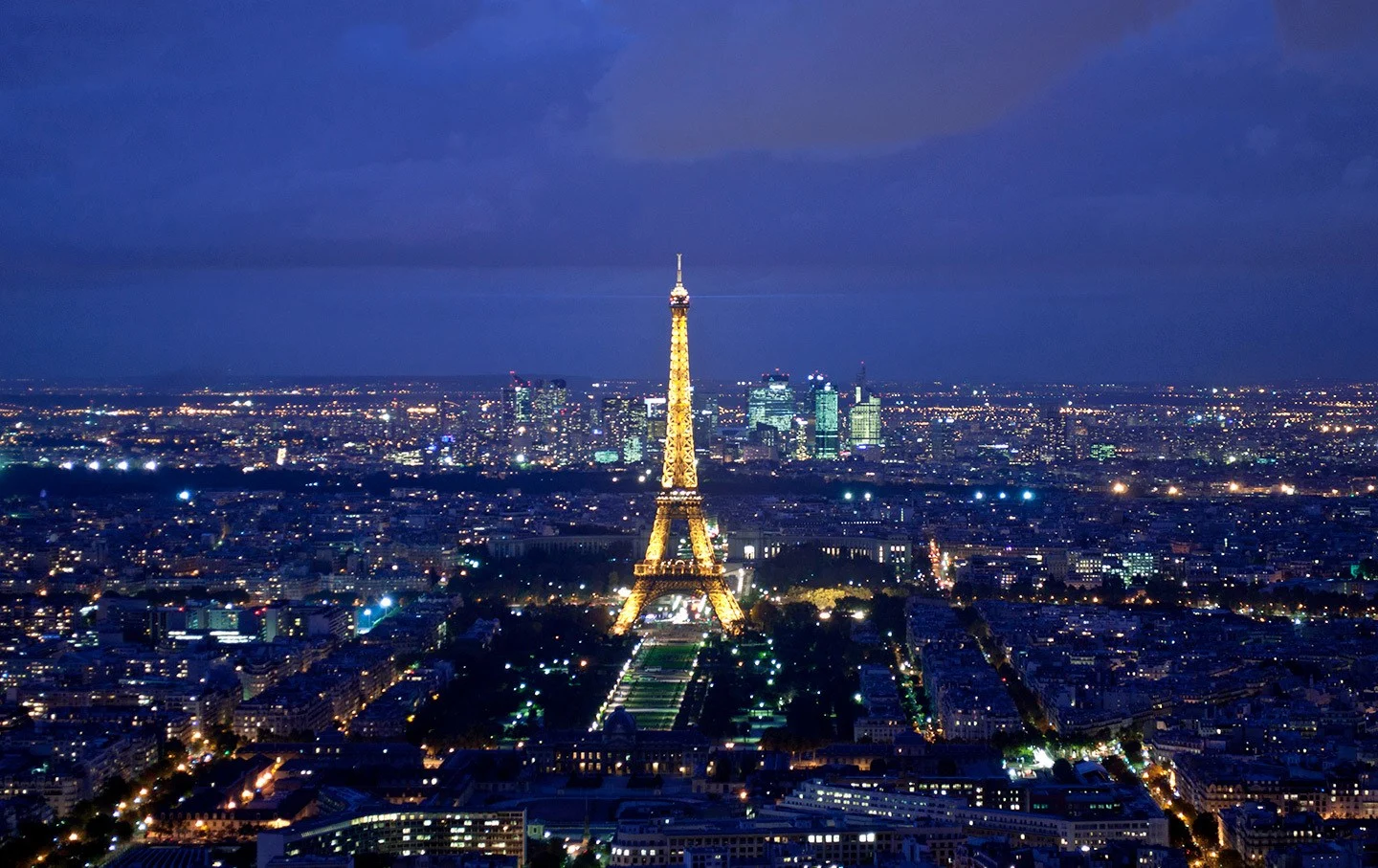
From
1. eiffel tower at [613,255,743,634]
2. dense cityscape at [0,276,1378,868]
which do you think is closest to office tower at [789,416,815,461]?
dense cityscape at [0,276,1378,868]

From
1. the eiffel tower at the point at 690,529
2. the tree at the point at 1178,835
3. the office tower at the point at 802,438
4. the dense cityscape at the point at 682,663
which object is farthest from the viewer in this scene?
the office tower at the point at 802,438

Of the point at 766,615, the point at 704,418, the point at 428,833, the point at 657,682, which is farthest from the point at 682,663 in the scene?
the point at 704,418

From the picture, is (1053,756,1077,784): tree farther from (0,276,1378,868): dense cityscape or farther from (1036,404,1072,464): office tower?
(1036,404,1072,464): office tower

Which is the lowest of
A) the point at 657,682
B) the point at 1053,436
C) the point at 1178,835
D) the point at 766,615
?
the point at 1178,835

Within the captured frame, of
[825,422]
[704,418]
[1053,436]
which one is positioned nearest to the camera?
[704,418]

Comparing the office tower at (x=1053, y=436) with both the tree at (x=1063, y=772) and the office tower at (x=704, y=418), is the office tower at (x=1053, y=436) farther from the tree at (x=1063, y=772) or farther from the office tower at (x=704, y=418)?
the tree at (x=1063, y=772)

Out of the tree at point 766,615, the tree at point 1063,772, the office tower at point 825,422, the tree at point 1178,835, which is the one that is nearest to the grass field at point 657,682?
the tree at point 766,615

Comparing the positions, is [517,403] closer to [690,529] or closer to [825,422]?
[825,422]
